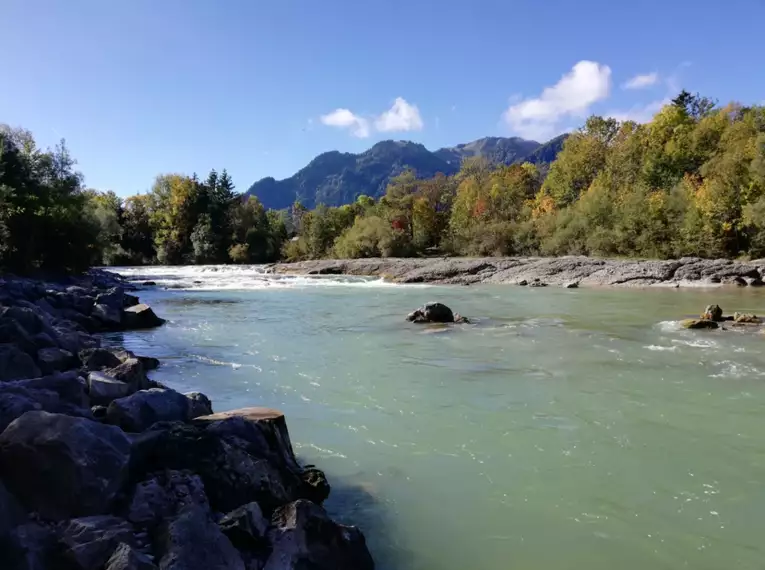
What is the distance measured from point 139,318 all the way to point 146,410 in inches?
529

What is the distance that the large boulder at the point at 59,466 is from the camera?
3754 mm

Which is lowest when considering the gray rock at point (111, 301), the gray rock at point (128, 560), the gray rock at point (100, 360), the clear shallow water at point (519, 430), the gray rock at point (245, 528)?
the clear shallow water at point (519, 430)

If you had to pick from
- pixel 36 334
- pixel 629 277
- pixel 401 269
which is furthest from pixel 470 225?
pixel 36 334

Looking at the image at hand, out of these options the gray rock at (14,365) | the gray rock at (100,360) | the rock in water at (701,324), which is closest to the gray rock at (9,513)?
the gray rock at (14,365)

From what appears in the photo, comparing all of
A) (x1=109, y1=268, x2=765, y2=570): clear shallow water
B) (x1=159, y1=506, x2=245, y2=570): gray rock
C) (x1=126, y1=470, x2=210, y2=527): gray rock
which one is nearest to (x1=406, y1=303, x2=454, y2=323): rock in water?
(x1=109, y1=268, x2=765, y2=570): clear shallow water

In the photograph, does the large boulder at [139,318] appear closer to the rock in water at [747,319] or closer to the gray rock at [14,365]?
the gray rock at [14,365]

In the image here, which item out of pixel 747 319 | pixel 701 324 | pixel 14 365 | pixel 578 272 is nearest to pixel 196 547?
pixel 14 365

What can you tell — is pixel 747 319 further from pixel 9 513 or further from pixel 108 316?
pixel 108 316

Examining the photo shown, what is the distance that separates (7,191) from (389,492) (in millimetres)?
24948

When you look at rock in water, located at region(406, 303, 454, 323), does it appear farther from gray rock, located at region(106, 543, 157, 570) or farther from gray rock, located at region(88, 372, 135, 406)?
gray rock, located at region(106, 543, 157, 570)

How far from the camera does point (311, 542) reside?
163 inches

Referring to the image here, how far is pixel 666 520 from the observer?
5.11 metres

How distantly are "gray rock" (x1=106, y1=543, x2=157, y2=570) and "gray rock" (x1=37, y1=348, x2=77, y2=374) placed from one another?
539 centimetres

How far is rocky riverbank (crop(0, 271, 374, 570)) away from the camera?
345 cm
